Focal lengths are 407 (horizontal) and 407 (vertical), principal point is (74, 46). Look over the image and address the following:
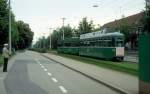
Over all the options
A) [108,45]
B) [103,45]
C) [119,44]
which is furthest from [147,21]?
[108,45]

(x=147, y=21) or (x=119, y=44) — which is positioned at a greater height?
(x=147, y=21)

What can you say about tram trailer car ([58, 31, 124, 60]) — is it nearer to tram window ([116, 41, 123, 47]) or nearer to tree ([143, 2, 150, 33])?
tram window ([116, 41, 123, 47])

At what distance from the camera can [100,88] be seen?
16.5m

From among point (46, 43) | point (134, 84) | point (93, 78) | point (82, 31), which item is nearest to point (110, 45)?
point (93, 78)

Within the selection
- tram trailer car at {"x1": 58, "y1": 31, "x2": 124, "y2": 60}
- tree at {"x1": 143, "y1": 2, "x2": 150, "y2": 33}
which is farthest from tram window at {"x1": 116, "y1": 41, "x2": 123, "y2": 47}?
tree at {"x1": 143, "y1": 2, "x2": 150, "y2": 33}

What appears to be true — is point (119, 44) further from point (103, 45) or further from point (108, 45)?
point (103, 45)

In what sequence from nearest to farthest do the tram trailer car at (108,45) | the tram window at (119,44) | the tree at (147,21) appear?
the tram trailer car at (108,45) → the tram window at (119,44) → the tree at (147,21)

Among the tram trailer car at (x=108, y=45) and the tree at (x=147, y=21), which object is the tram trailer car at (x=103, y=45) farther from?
the tree at (x=147, y=21)

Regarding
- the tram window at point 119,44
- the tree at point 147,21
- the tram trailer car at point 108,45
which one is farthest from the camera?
the tree at point 147,21

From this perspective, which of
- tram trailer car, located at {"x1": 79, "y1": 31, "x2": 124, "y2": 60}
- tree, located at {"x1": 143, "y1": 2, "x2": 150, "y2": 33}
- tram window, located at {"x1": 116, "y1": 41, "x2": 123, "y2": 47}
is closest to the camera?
tram trailer car, located at {"x1": 79, "y1": 31, "x2": 124, "y2": 60}

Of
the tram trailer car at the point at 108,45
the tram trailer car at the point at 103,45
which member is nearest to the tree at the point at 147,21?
the tram trailer car at the point at 103,45

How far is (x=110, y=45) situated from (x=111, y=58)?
1.64 meters

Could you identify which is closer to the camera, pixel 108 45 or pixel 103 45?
pixel 108 45

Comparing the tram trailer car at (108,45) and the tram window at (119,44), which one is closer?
the tram trailer car at (108,45)
